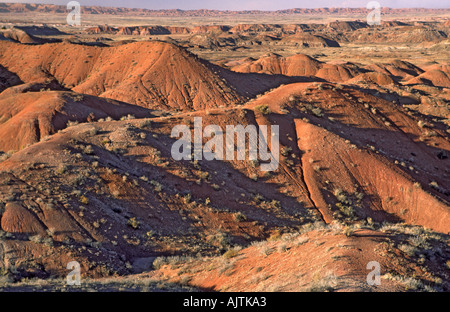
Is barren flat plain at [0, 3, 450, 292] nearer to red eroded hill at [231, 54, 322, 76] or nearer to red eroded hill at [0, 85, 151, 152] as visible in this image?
red eroded hill at [0, 85, 151, 152]

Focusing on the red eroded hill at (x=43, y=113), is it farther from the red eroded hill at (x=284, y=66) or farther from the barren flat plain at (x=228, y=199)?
the red eroded hill at (x=284, y=66)

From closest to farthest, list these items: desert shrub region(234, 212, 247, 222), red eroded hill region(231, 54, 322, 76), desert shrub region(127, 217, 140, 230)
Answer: desert shrub region(127, 217, 140, 230)
desert shrub region(234, 212, 247, 222)
red eroded hill region(231, 54, 322, 76)

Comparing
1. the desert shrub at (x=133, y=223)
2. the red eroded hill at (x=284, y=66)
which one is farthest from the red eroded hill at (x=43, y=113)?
the red eroded hill at (x=284, y=66)

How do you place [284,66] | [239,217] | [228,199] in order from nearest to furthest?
1. [239,217]
2. [228,199]
3. [284,66]

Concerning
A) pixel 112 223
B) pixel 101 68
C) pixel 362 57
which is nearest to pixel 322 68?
pixel 362 57

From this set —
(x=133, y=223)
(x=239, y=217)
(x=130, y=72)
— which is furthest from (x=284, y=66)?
(x=133, y=223)

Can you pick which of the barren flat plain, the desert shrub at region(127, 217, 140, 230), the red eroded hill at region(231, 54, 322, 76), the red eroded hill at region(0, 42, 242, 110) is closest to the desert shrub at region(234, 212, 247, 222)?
the barren flat plain

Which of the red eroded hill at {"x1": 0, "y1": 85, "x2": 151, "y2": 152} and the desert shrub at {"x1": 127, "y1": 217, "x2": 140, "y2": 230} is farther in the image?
the red eroded hill at {"x1": 0, "y1": 85, "x2": 151, "y2": 152}

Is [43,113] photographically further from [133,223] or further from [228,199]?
[228,199]
